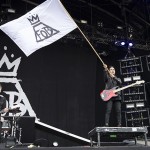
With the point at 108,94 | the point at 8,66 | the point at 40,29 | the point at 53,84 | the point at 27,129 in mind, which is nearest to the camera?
the point at 40,29

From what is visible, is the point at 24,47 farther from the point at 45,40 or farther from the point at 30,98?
the point at 30,98

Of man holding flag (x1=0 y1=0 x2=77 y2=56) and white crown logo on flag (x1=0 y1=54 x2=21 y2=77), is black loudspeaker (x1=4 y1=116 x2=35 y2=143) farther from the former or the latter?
man holding flag (x1=0 y1=0 x2=77 y2=56)

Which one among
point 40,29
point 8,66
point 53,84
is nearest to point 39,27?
point 40,29

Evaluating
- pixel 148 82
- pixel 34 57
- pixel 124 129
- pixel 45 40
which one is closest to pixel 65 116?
pixel 34 57

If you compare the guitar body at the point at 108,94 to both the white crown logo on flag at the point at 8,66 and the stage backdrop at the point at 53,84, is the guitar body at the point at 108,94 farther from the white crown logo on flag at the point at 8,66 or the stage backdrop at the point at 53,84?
the white crown logo on flag at the point at 8,66

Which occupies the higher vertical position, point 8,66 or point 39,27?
point 39,27

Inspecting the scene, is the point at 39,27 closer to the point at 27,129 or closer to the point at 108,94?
the point at 108,94

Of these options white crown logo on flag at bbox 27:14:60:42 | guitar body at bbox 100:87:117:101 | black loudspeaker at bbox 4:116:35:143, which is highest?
white crown logo on flag at bbox 27:14:60:42

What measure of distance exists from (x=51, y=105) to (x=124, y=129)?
5423mm

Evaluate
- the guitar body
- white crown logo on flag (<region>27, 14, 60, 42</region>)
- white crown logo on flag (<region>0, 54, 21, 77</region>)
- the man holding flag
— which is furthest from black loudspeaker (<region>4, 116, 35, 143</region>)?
white crown logo on flag (<region>27, 14, 60, 42</region>)

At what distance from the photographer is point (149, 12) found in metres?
13.0

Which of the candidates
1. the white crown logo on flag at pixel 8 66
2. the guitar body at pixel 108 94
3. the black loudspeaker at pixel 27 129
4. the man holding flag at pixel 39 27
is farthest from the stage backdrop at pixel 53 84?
the man holding flag at pixel 39 27

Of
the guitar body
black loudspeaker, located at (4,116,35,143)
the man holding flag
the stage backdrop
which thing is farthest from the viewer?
the stage backdrop

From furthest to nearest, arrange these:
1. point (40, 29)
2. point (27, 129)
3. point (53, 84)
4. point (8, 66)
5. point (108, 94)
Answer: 1. point (53, 84)
2. point (8, 66)
3. point (27, 129)
4. point (108, 94)
5. point (40, 29)
